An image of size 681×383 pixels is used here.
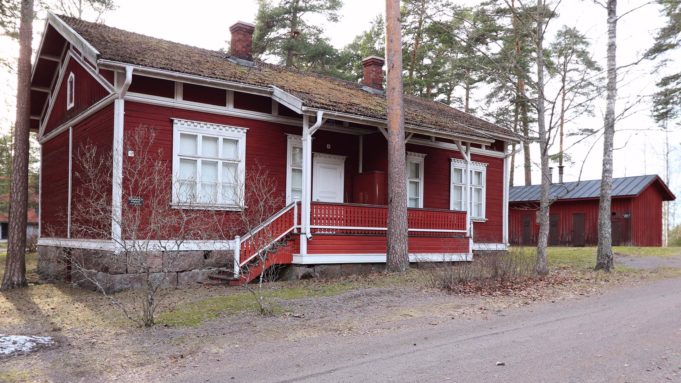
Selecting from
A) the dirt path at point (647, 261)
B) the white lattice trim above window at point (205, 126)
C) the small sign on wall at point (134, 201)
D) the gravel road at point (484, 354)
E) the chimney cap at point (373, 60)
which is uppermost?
the chimney cap at point (373, 60)

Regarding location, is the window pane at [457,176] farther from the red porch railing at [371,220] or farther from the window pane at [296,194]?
the window pane at [296,194]

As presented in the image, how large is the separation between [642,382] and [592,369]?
494mm

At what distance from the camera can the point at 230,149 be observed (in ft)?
43.5

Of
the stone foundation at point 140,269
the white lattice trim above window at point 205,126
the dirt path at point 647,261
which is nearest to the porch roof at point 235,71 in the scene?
the white lattice trim above window at point 205,126

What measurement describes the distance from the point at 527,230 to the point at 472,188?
1365cm

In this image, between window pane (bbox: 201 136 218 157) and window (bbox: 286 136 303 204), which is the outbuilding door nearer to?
window (bbox: 286 136 303 204)

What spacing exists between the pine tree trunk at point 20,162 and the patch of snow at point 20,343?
7286 millimetres

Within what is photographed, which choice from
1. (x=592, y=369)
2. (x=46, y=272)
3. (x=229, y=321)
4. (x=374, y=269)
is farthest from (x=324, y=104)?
(x=46, y=272)

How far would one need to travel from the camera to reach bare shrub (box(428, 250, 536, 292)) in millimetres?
10688

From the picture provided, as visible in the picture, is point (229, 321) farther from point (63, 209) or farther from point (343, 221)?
point (63, 209)

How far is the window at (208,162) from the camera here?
1243 centimetres

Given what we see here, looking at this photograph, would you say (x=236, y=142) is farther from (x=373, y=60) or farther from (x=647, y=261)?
(x=647, y=261)

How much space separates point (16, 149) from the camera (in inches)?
530

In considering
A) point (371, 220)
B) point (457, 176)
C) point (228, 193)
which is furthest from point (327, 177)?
point (457, 176)
